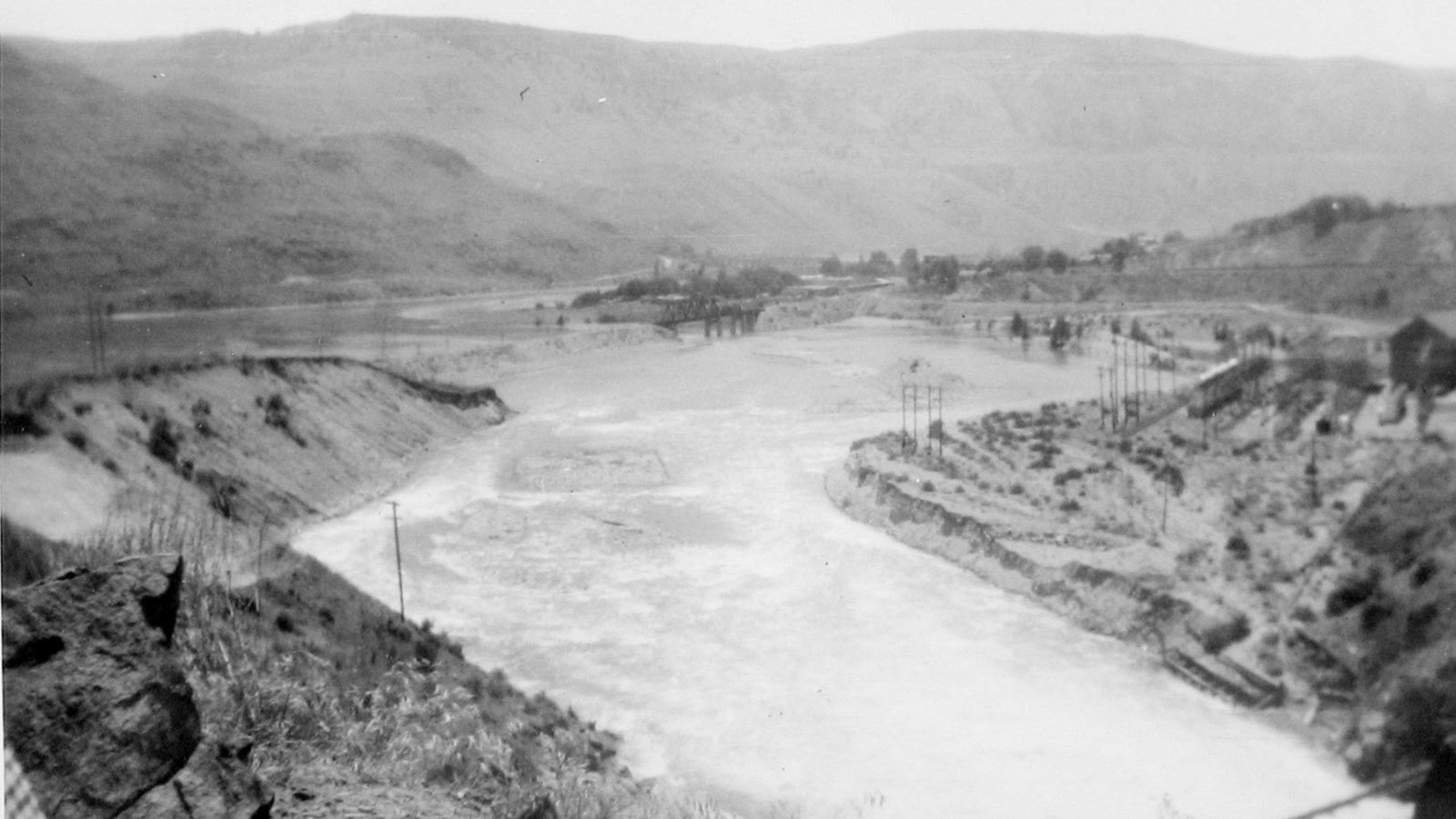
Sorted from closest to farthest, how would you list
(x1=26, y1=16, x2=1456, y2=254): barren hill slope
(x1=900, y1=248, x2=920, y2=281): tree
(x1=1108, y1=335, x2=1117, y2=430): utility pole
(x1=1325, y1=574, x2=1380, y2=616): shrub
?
(x1=1325, y1=574, x2=1380, y2=616): shrub
(x1=26, y1=16, x2=1456, y2=254): barren hill slope
(x1=1108, y1=335, x2=1117, y2=430): utility pole
(x1=900, y1=248, x2=920, y2=281): tree

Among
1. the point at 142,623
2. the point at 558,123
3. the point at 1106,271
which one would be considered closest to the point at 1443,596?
the point at 142,623

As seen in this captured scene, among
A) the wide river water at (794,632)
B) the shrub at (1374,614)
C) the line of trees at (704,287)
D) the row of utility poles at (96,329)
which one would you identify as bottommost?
the wide river water at (794,632)

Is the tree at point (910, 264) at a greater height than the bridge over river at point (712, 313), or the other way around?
the tree at point (910, 264)

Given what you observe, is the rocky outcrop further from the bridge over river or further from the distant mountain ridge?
the bridge over river

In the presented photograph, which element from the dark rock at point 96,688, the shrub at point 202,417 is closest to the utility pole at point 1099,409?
the dark rock at point 96,688

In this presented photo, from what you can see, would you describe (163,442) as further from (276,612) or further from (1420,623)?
(1420,623)

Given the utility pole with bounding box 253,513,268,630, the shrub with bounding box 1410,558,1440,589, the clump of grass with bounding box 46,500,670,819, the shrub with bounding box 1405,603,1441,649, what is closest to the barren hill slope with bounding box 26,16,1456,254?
the shrub with bounding box 1410,558,1440,589

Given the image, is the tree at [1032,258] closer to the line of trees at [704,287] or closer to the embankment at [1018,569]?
the embankment at [1018,569]
